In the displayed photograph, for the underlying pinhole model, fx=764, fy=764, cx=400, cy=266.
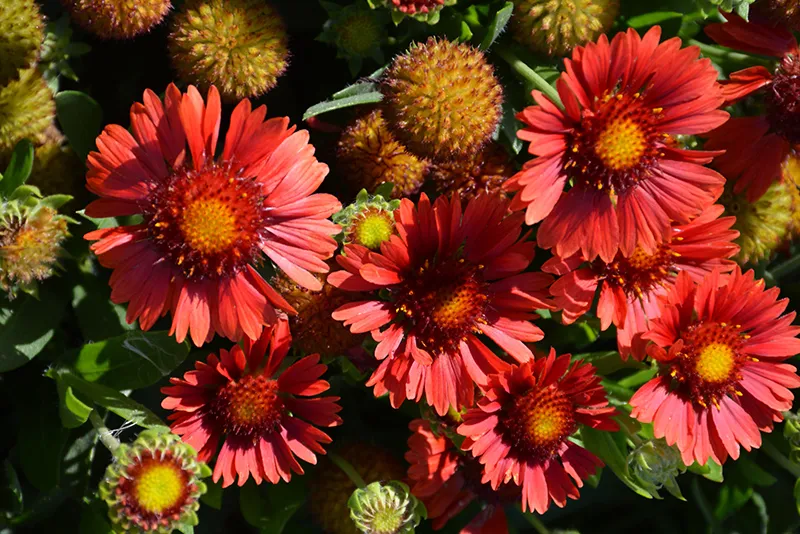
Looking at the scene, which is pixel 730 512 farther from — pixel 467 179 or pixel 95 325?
pixel 95 325

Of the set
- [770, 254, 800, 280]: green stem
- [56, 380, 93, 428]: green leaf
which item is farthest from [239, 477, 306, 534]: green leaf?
[770, 254, 800, 280]: green stem

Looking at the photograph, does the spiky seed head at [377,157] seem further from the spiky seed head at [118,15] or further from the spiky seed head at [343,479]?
the spiky seed head at [343,479]

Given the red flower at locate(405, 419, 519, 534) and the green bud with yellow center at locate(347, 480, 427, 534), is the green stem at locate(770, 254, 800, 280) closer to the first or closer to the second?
the red flower at locate(405, 419, 519, 534)

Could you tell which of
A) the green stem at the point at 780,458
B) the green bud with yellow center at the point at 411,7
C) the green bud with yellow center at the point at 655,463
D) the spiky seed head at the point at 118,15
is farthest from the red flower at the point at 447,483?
the spiky seed head at the point at 118,15

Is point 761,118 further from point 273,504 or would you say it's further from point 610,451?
point 273,504

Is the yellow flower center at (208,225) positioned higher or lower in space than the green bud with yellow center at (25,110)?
lower

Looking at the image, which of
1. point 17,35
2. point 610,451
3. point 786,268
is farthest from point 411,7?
point 786,268

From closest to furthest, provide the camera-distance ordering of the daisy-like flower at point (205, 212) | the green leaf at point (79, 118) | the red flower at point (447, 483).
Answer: the daisy-like flower at point (205, 212) < the green leaf at point (79, 118) < the red flower at point (447, 483)
